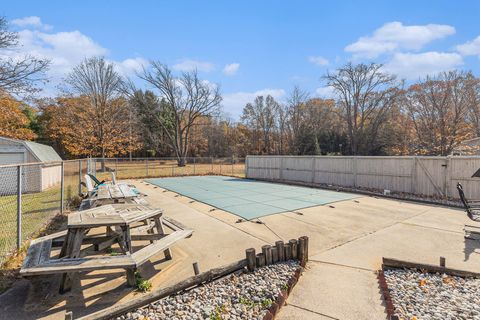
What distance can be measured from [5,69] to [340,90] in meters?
29.0

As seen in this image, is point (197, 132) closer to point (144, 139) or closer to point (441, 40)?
point (144, 139)

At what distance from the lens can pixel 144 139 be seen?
36125mm

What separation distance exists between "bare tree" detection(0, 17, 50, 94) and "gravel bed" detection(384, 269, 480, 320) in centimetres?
1758

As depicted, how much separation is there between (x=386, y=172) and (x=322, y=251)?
8933 millimetres

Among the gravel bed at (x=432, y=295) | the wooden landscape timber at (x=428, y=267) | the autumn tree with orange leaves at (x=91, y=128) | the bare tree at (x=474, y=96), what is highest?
the bare tree at (x=474, y=96)

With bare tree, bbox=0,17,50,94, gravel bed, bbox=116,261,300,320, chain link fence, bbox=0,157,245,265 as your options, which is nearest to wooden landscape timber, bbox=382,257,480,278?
gravel bed, bbox=116,261,300,320

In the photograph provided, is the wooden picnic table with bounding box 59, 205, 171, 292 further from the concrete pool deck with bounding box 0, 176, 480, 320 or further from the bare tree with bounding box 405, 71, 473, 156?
the bare tree with bounding box 405, 71, 473, 156

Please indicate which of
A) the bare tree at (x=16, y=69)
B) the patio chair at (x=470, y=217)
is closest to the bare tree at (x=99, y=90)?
the bare tree at (x=16, y=69)

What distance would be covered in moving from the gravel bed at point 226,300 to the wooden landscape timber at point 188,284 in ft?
0.20

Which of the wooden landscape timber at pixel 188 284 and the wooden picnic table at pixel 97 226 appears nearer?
the wooden landscape timber at pixel 188 284

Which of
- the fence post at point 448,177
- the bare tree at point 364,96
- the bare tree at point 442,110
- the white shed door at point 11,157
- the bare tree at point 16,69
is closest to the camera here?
the fence post at point 448,177

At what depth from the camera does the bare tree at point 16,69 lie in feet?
41.9

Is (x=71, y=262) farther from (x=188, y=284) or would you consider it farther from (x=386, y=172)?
(x=386, y=172)

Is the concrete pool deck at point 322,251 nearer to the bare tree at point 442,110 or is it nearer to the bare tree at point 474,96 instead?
the bare tree at point 442,110
